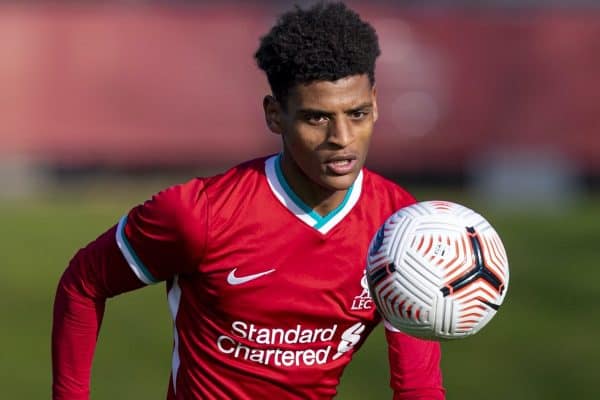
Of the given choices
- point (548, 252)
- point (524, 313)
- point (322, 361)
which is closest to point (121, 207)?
point (548, 252)

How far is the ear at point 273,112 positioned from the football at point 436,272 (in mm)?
651

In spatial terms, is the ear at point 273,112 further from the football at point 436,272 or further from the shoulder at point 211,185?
the football at point 436,272

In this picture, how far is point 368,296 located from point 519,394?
5.60 meters

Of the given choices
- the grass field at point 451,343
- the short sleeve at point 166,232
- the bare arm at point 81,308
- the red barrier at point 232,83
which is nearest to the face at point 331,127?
the short sleeve at point 166,232

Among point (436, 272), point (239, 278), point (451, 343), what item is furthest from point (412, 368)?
point (451, 343)

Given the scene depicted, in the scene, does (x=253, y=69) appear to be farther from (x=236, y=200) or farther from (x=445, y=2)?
(x=236, y=200)

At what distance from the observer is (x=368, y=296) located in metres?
5.71

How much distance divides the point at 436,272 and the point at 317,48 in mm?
1020

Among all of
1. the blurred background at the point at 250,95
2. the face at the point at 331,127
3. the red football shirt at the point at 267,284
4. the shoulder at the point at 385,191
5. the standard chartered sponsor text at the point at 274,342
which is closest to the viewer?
the face at the point at 331,127

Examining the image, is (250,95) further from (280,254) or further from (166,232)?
(166,232)

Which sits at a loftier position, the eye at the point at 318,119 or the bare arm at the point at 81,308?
the eye at the point at 318,119

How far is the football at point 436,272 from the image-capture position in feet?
17.0

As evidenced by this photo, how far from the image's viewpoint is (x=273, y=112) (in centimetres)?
555

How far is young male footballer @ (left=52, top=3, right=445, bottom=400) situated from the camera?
210 inches
